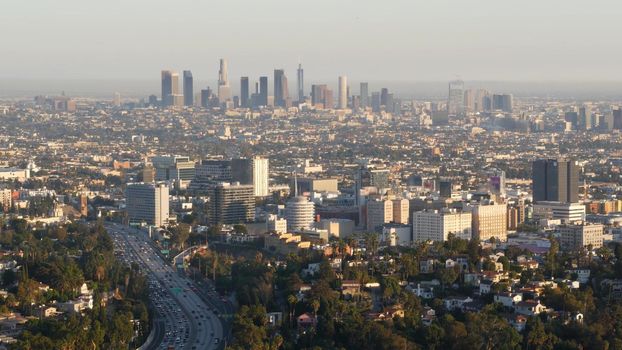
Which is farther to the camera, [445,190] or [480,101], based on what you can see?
[480,101]

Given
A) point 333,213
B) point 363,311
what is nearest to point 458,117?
point 333,213

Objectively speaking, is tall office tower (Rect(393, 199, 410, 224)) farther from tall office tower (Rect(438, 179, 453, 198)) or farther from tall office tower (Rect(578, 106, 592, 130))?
tall office tower (Rect(578, 106, 592, 130))

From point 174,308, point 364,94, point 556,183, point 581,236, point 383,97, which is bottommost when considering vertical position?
point 174,308

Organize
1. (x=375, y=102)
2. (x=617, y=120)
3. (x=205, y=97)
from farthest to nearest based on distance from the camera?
(x=375, y=102) < (x=205, y=97) < (x=617, y=120)

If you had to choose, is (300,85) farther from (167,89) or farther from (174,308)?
(174,308)

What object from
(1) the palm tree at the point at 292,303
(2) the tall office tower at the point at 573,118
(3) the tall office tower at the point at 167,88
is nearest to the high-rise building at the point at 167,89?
(3) the tall office tower at the point at 167,88

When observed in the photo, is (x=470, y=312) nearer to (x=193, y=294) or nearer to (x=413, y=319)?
(x=413, y=319)

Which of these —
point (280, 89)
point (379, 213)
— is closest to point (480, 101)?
point (280, 89)
